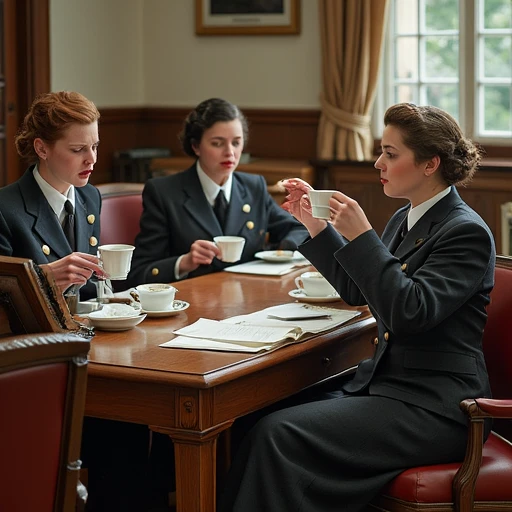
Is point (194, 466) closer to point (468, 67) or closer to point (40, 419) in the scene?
point (40, 419)

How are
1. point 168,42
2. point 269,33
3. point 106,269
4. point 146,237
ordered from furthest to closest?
point 168,42
point 269,33
point 146,237
point 106,269

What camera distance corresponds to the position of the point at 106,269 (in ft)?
9.36

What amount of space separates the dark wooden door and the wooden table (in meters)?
3.60

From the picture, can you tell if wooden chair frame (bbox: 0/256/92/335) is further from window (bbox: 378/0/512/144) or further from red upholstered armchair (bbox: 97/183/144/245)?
window (bbox: 378/0/512/144)

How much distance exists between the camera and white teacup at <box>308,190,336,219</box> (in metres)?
2.80

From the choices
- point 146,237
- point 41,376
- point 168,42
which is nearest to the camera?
point 41,376

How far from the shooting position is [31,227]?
3.23 metres

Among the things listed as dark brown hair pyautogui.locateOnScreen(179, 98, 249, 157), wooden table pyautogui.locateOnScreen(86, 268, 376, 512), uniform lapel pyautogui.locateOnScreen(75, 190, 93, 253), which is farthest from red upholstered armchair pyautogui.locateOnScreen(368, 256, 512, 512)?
dark brown hair pyautogui.locateOnScreen(179, 98, 249, 157)

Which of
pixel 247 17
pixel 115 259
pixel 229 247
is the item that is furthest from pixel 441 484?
pixel 247 17

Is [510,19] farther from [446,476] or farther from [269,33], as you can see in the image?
[446,476]

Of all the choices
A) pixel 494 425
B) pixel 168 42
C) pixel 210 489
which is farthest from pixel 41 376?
pixel 168 42

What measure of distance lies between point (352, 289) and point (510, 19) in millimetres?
3475

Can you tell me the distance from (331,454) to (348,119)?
389 cm

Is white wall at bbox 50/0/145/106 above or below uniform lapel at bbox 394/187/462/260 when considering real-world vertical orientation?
above
